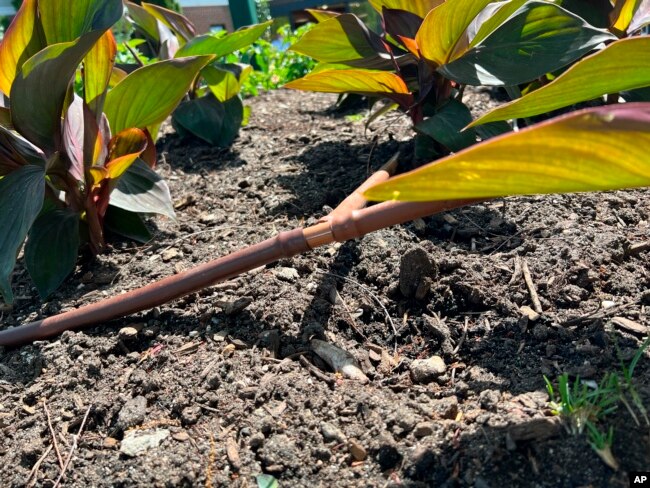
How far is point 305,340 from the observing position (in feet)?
4.73

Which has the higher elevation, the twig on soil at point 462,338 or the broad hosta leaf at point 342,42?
the broad hosta leaf at point 342,42

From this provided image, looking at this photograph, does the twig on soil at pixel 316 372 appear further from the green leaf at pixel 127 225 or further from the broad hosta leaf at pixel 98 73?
the broad hosta leaf at pixel 98 73

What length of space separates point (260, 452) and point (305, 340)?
1.14ft

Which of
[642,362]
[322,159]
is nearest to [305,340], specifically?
[642,362]

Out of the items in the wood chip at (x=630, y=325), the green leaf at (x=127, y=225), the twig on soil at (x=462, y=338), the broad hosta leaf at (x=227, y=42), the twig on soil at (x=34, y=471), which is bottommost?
the twig on soil at (x=34, y=471)

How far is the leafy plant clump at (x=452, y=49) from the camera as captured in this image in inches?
67.7

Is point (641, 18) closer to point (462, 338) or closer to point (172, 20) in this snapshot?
point (462, 338)

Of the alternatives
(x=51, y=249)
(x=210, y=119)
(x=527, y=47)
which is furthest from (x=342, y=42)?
(x=51, y=249)

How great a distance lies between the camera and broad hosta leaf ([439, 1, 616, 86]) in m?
1.69

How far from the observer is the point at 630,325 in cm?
128

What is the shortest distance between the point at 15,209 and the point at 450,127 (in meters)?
1.25

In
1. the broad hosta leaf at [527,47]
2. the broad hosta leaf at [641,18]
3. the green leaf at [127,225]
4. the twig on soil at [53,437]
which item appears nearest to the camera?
the twig on soil at [53,437]

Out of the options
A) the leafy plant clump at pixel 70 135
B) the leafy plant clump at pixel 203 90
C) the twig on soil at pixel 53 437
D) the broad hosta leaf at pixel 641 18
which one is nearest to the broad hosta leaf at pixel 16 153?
the leafy plant clump at pixel 70 135

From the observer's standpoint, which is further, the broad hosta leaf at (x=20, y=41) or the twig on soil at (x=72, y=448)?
the broad hosta leaf at (x=20, y=41)
